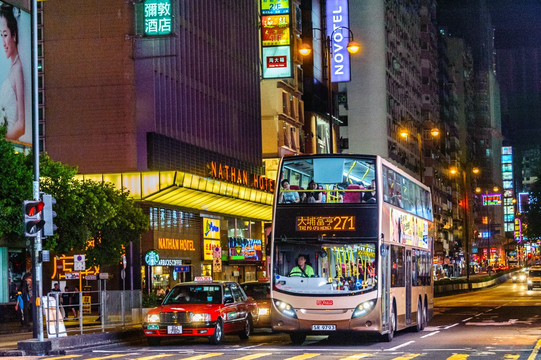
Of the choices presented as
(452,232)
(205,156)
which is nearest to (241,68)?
(205,156)

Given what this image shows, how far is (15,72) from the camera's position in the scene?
42.2 metres

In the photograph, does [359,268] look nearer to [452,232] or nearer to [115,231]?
[115,231]

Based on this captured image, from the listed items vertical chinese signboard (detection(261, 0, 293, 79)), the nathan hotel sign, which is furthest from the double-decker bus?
vertical chinese signboard (detection(261, 0, 293, 79))

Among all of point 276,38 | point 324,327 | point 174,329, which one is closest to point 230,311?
point 174,329

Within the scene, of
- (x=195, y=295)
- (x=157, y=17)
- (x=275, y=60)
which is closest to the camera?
(x=195, y=295)

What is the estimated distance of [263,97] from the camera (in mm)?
75688

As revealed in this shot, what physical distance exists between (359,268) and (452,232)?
144614 mm

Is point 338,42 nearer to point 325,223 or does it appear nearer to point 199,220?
point 199,220

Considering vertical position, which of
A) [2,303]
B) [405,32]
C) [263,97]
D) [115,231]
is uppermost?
[405,32]

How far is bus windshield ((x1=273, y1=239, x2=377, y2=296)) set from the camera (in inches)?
972

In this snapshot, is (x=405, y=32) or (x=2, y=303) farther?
(x=405, y=32)

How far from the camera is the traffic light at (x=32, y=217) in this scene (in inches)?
977

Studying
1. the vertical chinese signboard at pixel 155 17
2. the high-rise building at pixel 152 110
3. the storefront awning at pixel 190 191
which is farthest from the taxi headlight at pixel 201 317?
the vertical chinese signboard at pixel 155 17

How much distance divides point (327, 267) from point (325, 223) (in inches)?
41.6
